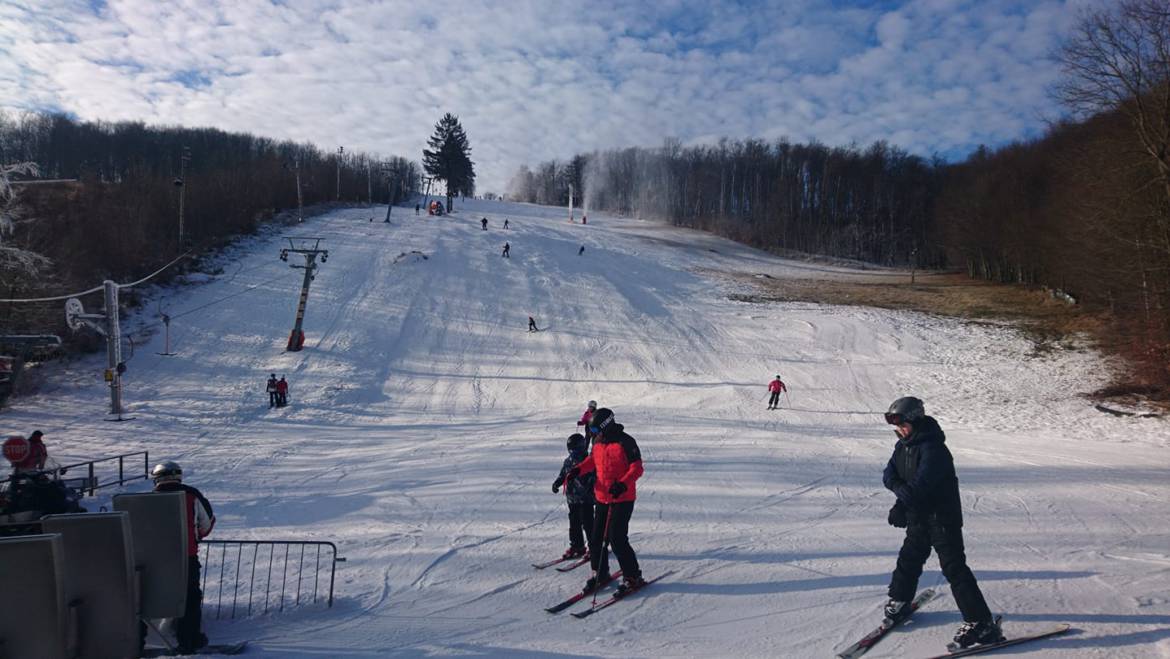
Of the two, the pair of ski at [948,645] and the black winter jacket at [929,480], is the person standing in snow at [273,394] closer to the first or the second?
the pair of ski at [948,645]

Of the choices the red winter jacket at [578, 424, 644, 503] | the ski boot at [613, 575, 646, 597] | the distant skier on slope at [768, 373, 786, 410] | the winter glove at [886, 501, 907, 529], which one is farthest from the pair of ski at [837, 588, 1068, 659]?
Answer: the distant skier on slope at [768, 373, 786, 410]

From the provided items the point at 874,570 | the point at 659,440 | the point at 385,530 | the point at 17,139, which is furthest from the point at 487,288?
the point at 17,139

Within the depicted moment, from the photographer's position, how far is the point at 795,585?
6121 millimetres

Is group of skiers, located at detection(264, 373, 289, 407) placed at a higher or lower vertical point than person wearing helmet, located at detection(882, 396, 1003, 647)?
lower

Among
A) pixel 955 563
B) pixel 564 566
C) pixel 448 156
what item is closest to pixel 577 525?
pixel 564 566

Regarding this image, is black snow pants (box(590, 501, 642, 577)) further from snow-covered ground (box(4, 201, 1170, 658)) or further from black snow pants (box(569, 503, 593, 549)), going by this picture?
black snow pants (box(569, 503, 593, 549))

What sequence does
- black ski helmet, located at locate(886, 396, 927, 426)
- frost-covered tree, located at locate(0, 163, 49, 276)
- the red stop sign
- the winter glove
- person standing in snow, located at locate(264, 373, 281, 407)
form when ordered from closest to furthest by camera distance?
black ski helmet, located at locate(886, 396, 927, 426), the winter glove, the red stop sign, frost-covered tree, located at locate(0, 163, 49, 276), person standing in snow, located at locate(264, 373, 281, 407)

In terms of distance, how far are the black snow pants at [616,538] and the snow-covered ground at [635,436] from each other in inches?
13.4

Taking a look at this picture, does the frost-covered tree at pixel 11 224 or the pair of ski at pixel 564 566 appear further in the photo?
the frost-covered tree at pixel 11 224

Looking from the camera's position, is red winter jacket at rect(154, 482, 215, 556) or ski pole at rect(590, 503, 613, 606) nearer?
red winter jacket at rect(154, 482, 215, 556)

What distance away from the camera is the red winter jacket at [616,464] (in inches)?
236

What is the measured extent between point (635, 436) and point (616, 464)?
33.0 ft

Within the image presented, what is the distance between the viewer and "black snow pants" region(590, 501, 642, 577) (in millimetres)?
6023

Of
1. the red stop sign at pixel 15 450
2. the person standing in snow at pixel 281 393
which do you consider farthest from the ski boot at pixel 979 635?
the person standing in snow at pixel 281 393
